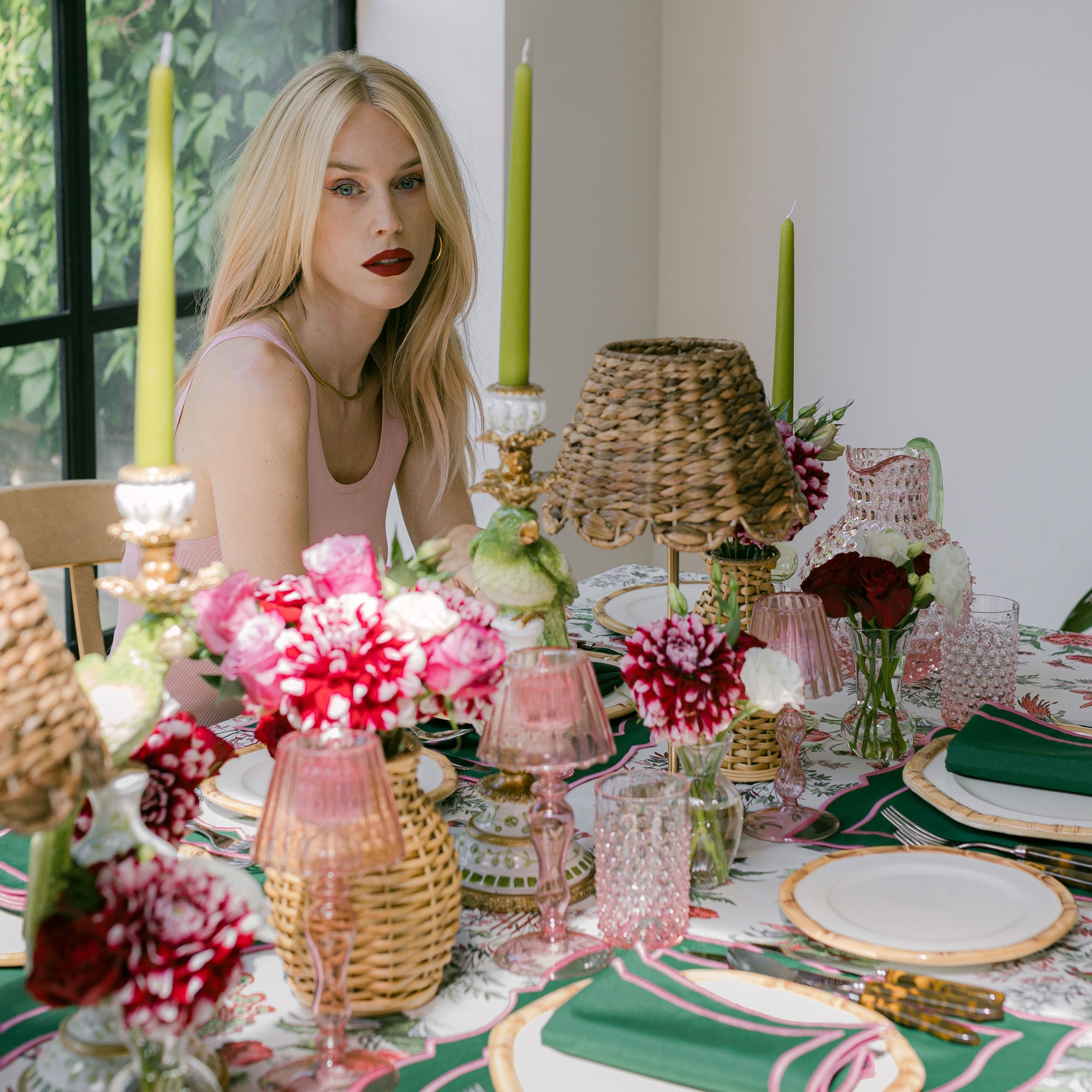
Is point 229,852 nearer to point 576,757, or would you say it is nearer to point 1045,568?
point 576,757

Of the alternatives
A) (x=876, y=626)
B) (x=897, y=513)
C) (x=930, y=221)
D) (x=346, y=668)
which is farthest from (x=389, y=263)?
(x=930, y=221)

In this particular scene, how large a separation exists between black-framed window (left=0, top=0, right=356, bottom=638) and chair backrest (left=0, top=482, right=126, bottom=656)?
60 centimetres

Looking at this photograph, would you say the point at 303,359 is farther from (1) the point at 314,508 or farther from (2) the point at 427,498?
(2) the point at 427,498

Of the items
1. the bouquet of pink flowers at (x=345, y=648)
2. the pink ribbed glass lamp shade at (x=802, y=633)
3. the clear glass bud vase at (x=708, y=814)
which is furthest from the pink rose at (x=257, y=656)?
the pink ribbed glass lamp shade at (x=802, y=633)

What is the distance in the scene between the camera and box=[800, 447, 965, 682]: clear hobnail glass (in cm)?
151

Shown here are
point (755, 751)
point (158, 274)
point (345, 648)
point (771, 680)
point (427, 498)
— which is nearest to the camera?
point (158, 274)

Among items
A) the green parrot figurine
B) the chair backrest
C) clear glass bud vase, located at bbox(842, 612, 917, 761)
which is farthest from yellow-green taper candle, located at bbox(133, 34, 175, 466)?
the chair backrest

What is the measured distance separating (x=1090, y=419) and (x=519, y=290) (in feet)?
7.89

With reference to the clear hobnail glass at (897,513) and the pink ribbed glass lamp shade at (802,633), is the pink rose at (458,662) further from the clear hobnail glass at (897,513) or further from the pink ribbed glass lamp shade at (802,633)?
the clear hobnail glass at (897,513)

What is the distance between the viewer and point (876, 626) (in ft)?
4.12

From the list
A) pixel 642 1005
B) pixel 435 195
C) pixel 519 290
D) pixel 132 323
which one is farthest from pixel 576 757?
pixel 132 323

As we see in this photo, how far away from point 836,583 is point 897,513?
1.10ft

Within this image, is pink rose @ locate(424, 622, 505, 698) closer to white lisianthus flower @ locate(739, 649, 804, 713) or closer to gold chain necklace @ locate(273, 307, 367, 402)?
white lisianthus flower @ locate(739, 649, 804, 713)

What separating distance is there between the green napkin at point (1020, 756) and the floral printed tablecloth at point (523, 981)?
10 centimetres
